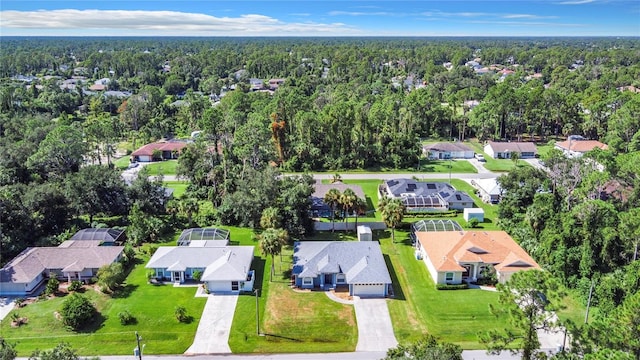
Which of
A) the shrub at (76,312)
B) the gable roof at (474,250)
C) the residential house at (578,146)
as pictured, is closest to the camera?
the shrub at (76,312)

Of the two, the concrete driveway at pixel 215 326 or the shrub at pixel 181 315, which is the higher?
the shrub at pixel 181 315

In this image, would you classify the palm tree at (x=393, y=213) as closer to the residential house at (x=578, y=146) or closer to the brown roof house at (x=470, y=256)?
the brown roof house at (x=470, y=256)

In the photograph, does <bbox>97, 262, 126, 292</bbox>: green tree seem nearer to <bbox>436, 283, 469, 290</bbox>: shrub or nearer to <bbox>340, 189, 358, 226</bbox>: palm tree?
<bbox>340, 189, 358, 226</bbox>: palm tree

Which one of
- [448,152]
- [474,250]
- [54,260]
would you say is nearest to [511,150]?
[448,152]

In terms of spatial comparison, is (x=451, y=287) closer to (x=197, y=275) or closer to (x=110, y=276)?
(x=197, y=275)


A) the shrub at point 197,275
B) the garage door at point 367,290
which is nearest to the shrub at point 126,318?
the shrub at point 197,275

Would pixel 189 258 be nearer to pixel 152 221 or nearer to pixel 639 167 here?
pixel 152 221
